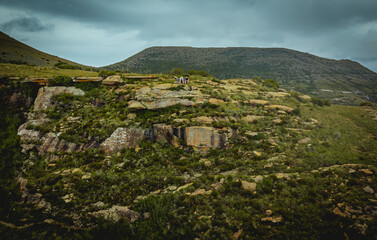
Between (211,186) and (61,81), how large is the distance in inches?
846

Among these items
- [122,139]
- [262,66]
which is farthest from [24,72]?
[262,66]

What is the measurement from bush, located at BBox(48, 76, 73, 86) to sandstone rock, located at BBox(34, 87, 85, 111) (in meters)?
0.75

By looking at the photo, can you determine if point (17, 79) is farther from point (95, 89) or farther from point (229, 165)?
point (229, 165)

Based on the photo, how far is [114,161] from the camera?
12.0m

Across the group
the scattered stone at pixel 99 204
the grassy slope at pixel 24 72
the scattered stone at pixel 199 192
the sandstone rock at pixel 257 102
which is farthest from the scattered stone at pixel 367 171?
the grassy slope at pixel 24 72

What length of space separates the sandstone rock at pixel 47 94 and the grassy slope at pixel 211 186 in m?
1.41

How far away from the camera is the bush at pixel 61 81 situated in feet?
59.0

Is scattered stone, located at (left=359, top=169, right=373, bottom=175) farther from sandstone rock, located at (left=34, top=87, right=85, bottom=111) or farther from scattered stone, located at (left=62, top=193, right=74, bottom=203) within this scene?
sandstone rock, located at (left=34, top=87, right=85, bottom=111)

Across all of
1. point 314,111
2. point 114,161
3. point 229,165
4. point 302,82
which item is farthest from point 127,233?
point 302,82

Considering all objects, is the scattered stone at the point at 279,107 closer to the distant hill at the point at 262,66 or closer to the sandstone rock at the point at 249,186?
the sandstone rock at the point at 249,186

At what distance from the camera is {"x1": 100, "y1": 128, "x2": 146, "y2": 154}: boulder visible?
13.3 metres

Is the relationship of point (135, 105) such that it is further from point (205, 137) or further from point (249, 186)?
point (249, 186)

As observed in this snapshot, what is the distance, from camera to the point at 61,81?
18406 millimetres

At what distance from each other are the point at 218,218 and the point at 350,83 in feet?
464
